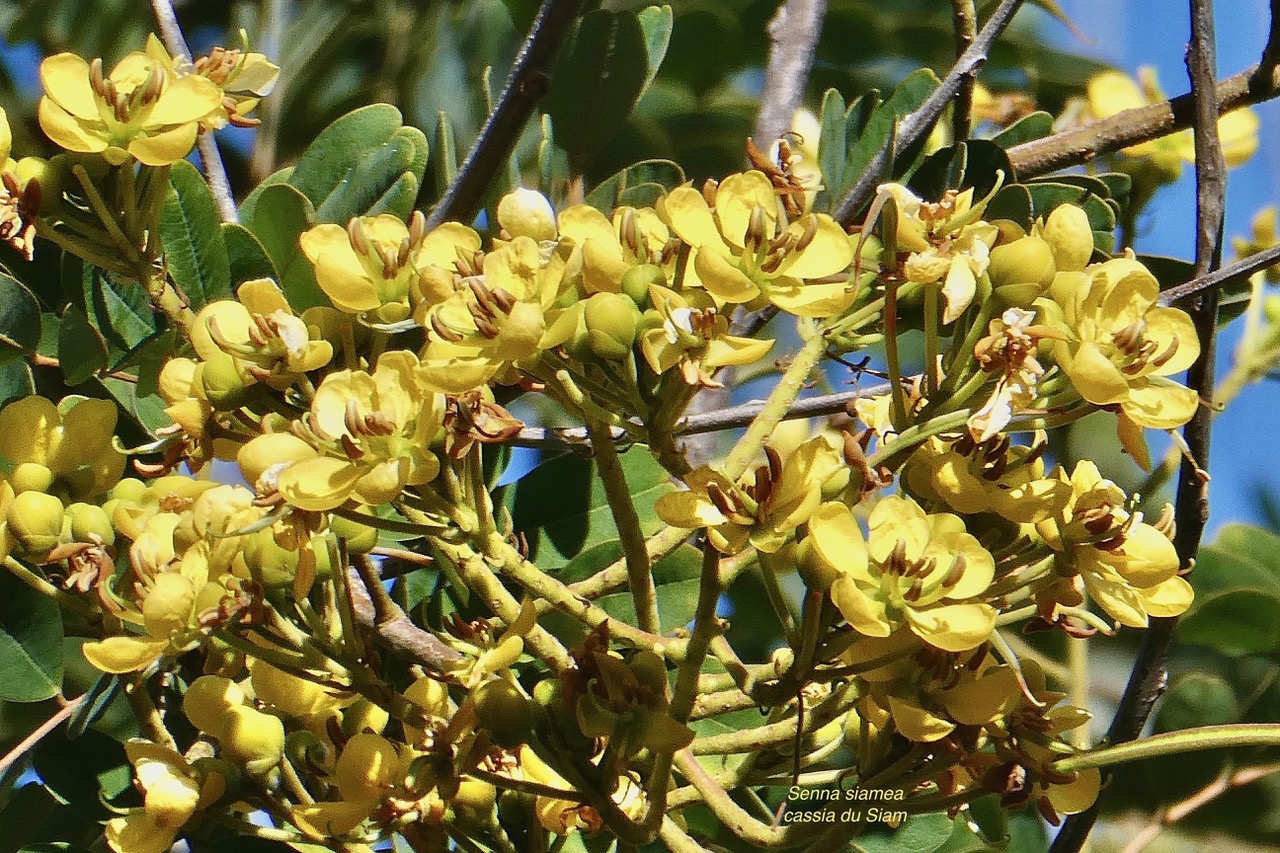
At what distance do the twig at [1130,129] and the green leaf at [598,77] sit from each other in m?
0.31

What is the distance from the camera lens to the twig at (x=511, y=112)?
2.86ft

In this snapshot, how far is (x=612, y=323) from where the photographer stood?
71 centimetres

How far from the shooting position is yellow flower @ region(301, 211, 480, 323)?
0.79 metres

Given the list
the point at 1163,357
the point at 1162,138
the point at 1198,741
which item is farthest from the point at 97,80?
the point at 1162,138

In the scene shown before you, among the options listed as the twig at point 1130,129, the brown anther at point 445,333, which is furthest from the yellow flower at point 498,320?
the twig at point 1130,129

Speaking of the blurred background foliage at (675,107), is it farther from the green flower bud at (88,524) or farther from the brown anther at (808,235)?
the brown anther at (808,235)

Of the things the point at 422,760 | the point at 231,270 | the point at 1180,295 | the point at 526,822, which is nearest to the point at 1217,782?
the point at 1180,295

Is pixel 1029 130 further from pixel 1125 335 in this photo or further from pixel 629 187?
pixel 1125 335

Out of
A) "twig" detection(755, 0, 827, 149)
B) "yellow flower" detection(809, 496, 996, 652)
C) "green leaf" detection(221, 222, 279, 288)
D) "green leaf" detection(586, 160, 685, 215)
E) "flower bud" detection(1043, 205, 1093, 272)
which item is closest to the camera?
"yellow flower" detection(809, 496, 996, 652)

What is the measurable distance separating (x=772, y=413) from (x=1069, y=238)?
189 mm

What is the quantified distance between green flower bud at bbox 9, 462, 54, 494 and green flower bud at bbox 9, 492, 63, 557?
0.02 metres

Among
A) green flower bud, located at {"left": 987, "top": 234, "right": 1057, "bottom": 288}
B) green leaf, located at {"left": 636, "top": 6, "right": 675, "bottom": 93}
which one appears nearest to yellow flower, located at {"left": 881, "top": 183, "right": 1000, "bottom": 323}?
green flower bud, located at {"left": 987, "top": 234, "right": 1057, "bottom": 288}

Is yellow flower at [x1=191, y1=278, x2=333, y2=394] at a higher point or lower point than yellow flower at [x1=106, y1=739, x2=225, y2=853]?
higher

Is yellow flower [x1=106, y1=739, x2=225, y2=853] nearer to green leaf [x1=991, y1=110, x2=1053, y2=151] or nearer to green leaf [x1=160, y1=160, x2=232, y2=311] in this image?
green leaf [x1=160, y1=160, x2=232, y2=311]
